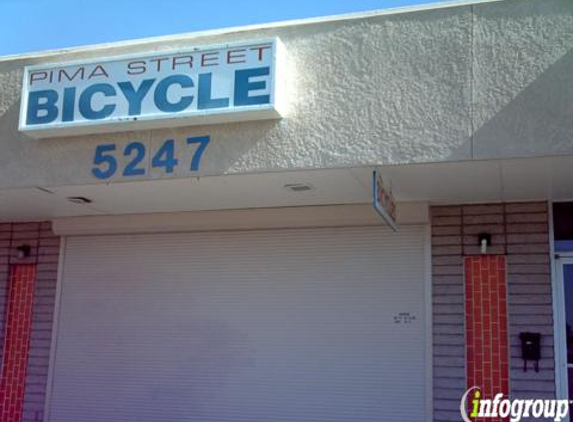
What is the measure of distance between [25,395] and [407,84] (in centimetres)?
734

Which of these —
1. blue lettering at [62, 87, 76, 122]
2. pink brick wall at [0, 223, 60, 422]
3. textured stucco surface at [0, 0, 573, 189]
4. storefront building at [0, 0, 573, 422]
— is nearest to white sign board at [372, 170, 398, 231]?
storefront building at [0, 0, 573, 422]

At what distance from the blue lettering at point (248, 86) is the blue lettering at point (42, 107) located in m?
2.37

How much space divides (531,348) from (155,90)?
538 centimetres

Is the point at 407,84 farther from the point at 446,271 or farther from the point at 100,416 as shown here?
the point at 100,416

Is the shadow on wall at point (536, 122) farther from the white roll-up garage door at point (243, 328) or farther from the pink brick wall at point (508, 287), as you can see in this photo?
the white roll-up garage door at point (243, 328)

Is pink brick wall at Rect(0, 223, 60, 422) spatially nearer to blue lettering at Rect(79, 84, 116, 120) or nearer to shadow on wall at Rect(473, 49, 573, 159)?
blue lettering at Rect(79, 84, 116, 120)

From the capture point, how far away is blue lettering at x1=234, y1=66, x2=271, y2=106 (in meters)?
8.32

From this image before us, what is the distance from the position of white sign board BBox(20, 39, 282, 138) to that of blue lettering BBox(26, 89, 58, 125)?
12mm

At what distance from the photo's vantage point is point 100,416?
10703 mm

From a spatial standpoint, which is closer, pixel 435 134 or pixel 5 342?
pixel 435 134

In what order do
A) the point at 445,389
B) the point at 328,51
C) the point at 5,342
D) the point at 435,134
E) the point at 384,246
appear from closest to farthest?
the point at 435,134, the point at 328,51, the point at 445,389, the point at 384,246, the point at 5,342

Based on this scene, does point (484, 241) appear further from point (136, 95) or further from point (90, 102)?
point (90, 102)

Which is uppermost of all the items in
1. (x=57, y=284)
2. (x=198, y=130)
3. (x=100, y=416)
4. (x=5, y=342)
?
(x=198, y=130)

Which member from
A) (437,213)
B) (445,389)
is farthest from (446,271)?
(445,389)
